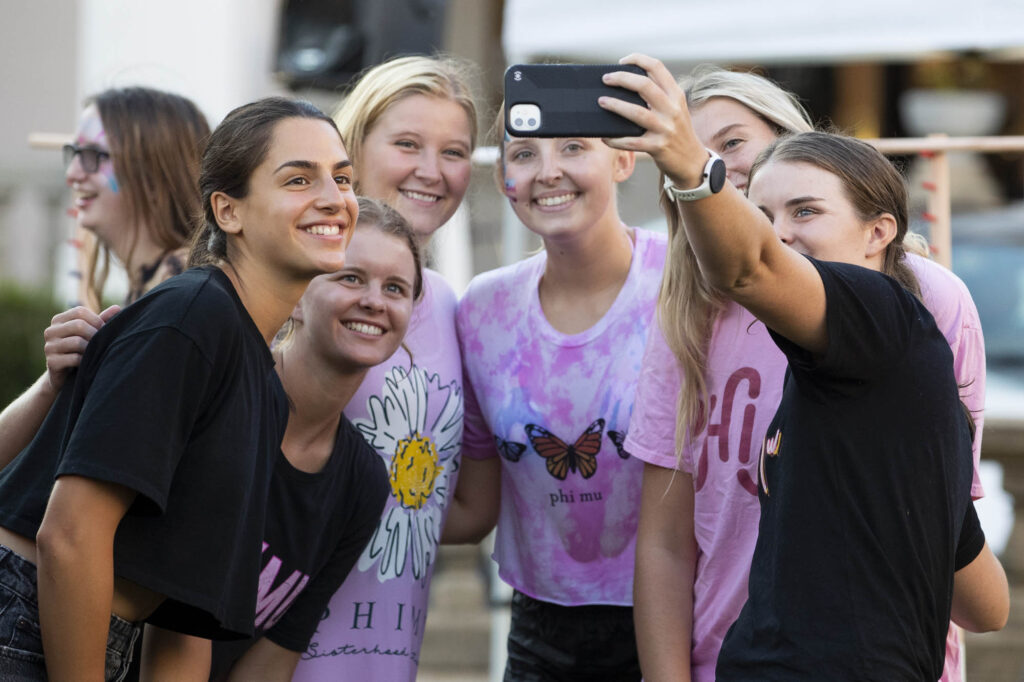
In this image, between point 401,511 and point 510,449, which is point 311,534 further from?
point 510,449

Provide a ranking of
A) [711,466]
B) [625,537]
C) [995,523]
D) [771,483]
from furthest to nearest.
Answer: [995,523]
[625,537]
[711,466]
[771,483]

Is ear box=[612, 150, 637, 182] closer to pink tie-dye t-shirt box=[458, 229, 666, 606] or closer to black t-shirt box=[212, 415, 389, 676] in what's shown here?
pink tie-dye t-shirt box=[458, 229, 666, 606]

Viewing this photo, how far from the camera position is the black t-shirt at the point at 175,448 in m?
1.99

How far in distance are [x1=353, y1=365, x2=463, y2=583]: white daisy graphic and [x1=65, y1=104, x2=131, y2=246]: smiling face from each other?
2.92 ft

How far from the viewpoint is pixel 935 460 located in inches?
77.8

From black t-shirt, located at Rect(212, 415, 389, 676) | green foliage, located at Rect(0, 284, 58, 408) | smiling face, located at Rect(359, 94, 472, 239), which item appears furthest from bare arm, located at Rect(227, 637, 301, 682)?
green foliage, located at Rect(0, 284, 58, 408)

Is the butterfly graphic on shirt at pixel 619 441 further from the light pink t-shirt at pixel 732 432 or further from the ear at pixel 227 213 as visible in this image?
the ear at pixel 227 213

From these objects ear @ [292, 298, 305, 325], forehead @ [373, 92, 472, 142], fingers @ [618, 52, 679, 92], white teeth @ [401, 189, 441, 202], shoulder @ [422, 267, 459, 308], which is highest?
forehead @ [373, 92, 472, 142]

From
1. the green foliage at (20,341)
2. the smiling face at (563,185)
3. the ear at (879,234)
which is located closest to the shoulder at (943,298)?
the ear at (879,234)

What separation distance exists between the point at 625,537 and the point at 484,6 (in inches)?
272

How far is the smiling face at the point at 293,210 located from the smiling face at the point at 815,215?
77 cm

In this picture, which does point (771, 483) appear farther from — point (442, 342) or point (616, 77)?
point (442, 342)

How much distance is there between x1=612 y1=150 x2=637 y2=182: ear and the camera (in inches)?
126

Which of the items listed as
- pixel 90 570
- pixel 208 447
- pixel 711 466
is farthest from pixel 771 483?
pixel 90 570
